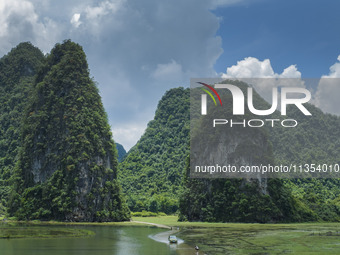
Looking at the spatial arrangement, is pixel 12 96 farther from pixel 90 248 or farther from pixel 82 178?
pixel 90 248

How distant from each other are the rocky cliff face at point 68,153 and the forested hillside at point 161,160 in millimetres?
23327

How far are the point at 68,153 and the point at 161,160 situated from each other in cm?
5672

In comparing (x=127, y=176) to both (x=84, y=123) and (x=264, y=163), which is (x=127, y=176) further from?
(x=264, y=163)

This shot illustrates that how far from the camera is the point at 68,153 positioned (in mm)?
76562

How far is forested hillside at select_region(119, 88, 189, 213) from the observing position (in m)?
103

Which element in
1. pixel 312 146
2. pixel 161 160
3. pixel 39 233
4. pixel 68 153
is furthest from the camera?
→ pixel 161 160

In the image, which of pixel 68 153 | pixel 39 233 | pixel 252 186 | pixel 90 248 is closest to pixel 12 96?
pixel 68 153

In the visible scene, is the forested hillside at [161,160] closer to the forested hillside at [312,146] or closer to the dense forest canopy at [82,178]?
the dense forest canopy at [82,178]

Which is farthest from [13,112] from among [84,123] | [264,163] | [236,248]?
[236,248]

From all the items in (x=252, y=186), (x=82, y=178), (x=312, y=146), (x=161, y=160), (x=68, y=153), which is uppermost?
(x=312, y=146)

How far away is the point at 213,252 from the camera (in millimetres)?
30062

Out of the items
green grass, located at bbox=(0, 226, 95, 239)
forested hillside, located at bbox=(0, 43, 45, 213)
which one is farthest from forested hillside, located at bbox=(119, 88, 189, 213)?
green grass, located at bbox=(0, 226, 95, 239)

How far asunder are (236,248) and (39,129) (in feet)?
196

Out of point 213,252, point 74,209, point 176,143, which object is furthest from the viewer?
point 176,143
